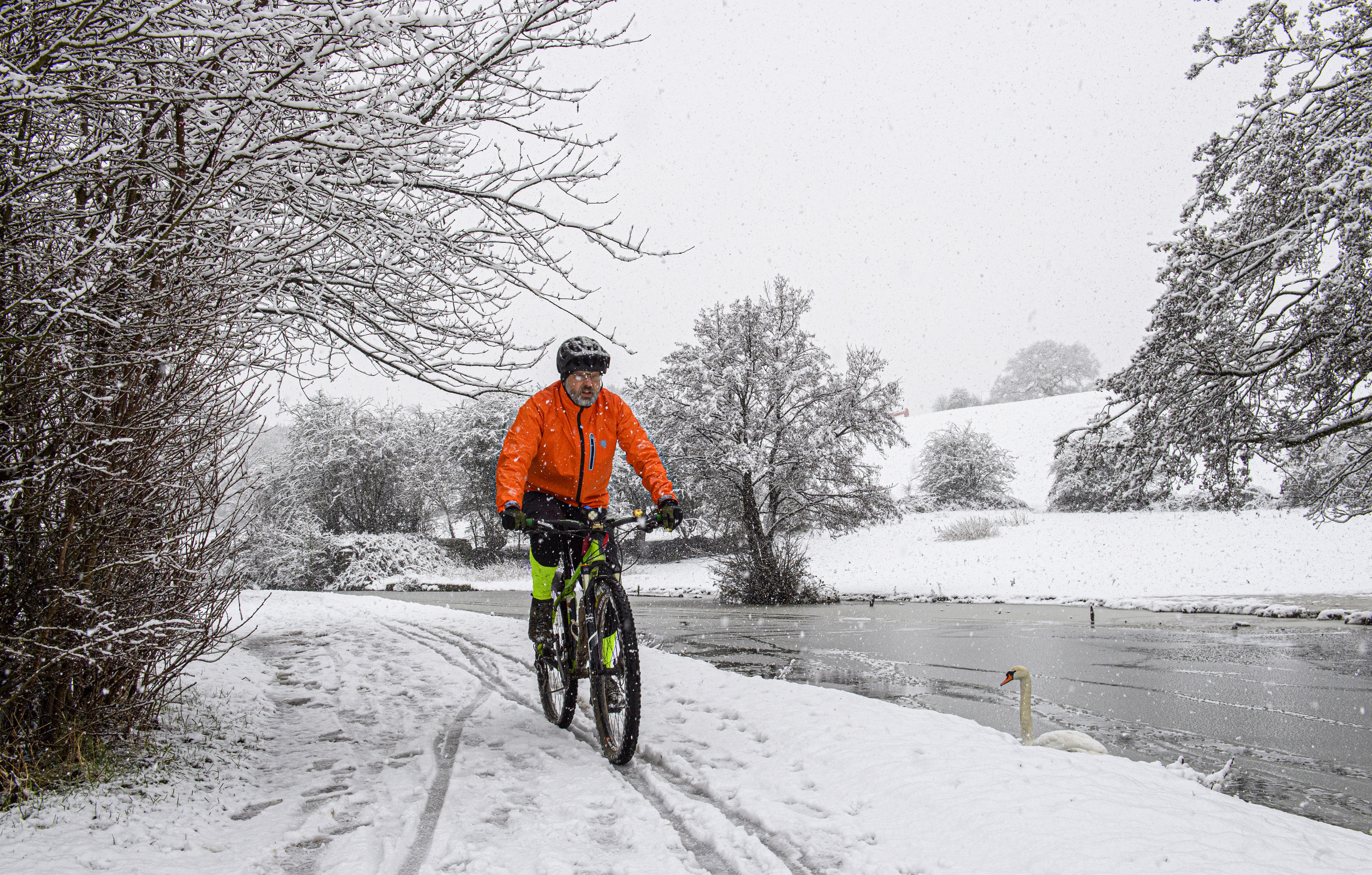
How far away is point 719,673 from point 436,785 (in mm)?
3266

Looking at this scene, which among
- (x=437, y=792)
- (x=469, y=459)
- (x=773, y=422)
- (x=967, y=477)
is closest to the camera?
(x=437, y=792)

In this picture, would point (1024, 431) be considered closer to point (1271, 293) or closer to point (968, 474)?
point (968, 474)

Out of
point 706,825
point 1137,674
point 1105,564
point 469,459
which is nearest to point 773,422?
point 1105,564

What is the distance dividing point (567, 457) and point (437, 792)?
190 cm

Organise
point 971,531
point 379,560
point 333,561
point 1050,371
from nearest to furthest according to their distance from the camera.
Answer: point 971,531 → point 379,560 → point 333,561 → point 1050,371

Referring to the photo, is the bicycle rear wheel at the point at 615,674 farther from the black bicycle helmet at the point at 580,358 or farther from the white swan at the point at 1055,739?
the white swan at the point at 1055,739

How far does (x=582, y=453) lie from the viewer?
4.61 metres

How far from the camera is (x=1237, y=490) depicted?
41.5 ft

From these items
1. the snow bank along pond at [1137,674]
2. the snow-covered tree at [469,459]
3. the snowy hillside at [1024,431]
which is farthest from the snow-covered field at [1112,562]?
the snowy hillside at [1024,431]

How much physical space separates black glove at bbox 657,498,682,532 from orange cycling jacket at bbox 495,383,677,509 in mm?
54

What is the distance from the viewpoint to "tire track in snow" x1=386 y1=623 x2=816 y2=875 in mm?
2928

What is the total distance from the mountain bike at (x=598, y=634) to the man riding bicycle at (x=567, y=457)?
9cm

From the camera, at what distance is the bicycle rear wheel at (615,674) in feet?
13.2

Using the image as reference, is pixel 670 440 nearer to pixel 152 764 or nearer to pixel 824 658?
pixel 824 658
